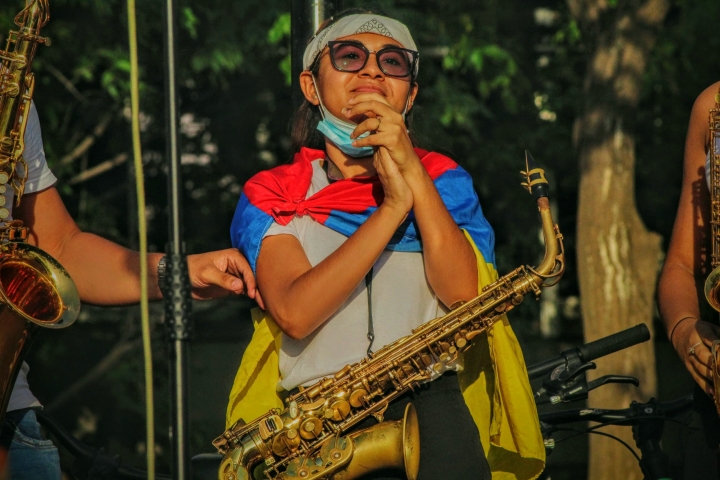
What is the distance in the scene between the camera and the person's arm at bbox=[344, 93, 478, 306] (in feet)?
10.1

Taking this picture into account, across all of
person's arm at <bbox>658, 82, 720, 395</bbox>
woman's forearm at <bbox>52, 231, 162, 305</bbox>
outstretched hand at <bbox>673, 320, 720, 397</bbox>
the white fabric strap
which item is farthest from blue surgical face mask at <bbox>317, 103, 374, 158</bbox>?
outstretched hand at <bbox>673, 320, 720, 397</bbox>

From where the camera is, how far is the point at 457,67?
8500 millimetres

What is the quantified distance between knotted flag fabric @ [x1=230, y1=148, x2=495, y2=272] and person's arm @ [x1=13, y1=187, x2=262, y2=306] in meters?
0.09

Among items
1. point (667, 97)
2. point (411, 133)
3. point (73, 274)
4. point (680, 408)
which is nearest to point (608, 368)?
point (667, 97)

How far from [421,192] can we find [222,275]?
0.71 m

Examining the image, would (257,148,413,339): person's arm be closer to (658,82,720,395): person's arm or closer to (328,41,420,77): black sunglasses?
(328,41,420,77): black sunglasses

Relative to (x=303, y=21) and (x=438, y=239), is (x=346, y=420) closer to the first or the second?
(x=438, y=239)

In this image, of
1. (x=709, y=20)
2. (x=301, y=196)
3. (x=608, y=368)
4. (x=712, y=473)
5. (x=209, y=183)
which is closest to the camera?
(x=712, y=473)

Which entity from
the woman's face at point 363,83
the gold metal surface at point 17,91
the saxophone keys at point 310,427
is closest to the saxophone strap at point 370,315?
the saxophone keys at point 310,427

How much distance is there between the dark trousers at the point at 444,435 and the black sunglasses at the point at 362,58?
39.8 inches

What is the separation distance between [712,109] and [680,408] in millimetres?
1168

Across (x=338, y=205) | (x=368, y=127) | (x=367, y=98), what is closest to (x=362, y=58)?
(x=367, y=98)

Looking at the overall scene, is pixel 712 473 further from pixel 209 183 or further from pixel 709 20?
pixel 209 183

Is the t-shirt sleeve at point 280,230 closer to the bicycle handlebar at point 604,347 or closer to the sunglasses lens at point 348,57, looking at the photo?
the sunglasses lens at point 348,57
